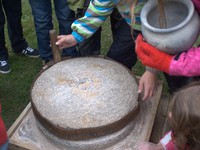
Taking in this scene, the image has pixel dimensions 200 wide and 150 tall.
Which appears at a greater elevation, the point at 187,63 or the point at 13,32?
the point at 187,63

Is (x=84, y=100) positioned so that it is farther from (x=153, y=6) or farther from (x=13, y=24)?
(x=13, y=24)

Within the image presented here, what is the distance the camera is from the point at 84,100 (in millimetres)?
1278

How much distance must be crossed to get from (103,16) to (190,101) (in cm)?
67

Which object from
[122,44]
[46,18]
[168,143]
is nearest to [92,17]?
[122,44]

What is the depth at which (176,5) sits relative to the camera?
124 cm

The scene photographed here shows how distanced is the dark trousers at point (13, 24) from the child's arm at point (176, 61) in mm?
1478

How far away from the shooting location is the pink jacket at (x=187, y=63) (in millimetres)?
1147

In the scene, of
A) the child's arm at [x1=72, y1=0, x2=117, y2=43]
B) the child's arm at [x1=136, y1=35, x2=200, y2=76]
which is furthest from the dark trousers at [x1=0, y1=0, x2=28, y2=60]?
the child's arm at [x1=136, y1=35, x2=200, y2=76]

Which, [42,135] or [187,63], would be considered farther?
[42,135]

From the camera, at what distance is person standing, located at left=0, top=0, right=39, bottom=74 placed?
2.40 m

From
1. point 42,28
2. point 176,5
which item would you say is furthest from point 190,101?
point 42,28

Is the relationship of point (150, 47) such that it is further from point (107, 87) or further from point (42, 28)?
point (42, 28)

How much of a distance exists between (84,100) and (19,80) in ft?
4.14

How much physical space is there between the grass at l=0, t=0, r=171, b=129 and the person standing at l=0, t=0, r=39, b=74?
0.05 meters
